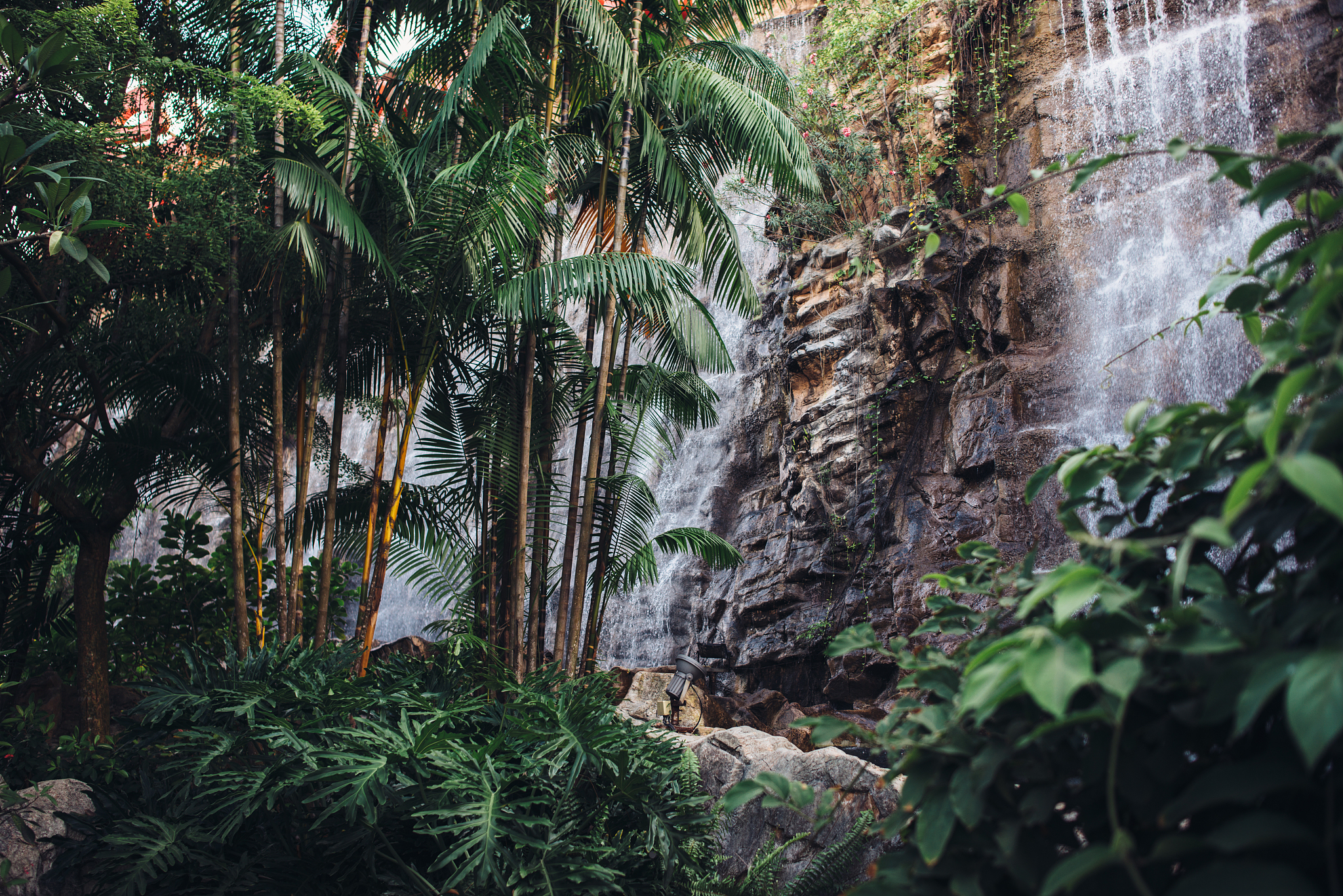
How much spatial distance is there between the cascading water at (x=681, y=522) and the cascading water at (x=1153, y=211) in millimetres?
4090

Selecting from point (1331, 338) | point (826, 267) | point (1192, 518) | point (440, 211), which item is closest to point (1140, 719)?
point (1192, 518)

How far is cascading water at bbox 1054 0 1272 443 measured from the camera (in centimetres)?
802

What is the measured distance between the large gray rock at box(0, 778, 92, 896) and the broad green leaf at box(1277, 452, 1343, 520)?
4066 mm

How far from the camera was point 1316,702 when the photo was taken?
766 millimetres

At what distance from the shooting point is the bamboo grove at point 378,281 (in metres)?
4.72

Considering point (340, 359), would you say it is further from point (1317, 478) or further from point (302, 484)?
point (1317, 478)

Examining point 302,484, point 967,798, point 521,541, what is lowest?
point 967,798

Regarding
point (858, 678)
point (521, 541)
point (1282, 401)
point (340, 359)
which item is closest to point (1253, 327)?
point (1282, 401)

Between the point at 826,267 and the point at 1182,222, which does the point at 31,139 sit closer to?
the point at 826,267

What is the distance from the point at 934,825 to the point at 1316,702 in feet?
1.65

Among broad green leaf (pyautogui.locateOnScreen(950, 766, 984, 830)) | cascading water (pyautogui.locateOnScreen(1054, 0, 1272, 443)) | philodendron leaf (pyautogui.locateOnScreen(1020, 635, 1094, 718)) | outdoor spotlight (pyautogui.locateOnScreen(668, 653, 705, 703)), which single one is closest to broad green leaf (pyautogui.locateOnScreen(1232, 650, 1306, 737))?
philodendron leaf (pyautogui.locateOnScreen(1020, 635, 1094, 718))

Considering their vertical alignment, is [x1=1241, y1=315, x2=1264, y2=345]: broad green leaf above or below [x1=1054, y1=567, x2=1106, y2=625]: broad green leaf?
above

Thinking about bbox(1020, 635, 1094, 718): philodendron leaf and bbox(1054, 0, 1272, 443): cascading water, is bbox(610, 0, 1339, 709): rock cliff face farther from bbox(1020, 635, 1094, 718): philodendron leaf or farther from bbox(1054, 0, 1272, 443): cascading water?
bbox(1020, 635, 1094, 718): philodendron leaf

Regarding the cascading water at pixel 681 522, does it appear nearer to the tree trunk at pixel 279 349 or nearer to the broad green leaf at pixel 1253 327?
the tree trunk at pixel 279 349
